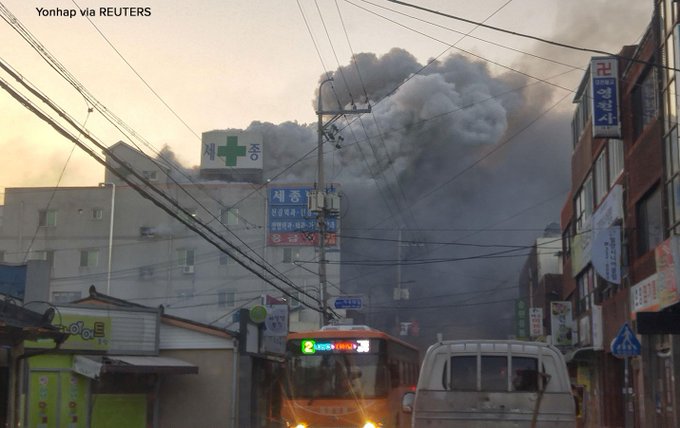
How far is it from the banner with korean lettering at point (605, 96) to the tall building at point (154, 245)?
124 feet

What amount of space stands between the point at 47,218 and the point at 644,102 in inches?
2089

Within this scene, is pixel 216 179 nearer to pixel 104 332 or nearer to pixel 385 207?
pixel 385 207

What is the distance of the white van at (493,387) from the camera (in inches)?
416

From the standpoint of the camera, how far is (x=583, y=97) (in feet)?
119

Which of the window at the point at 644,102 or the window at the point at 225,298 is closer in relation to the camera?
the window at the point at 644,102

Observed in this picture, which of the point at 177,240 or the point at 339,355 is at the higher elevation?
the point at 177,240

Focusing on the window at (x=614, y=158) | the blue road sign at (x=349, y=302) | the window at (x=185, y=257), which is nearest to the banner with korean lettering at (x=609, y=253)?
the window at (x=614, y=158)

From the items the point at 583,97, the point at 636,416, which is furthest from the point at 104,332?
the point at 583,97

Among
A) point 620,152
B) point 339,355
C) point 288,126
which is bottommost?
point 339,355

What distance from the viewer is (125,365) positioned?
2466cm

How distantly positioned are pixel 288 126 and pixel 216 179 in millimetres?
11966

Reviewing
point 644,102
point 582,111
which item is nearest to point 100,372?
point 644,102

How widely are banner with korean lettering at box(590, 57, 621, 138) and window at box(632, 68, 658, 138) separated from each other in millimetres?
558

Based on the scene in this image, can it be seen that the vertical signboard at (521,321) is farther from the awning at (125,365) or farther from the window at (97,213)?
the awning at (125,365)
